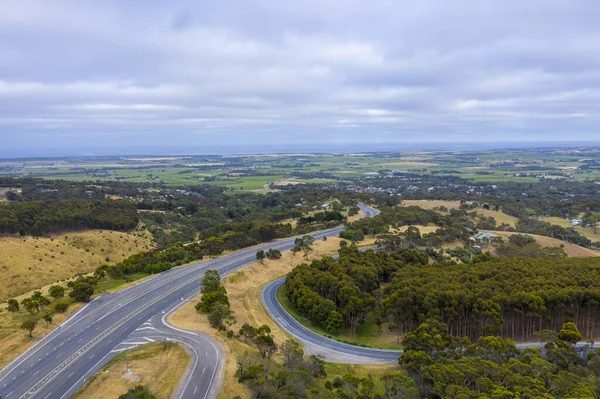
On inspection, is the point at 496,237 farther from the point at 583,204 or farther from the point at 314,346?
the point at 583,204

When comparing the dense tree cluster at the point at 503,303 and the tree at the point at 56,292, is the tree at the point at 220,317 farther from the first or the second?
the tree at the point at 56,292

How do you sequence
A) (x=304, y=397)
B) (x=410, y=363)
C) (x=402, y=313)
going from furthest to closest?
(x=402, y=313) < (x=410, y=363) < (x=304, y=397)

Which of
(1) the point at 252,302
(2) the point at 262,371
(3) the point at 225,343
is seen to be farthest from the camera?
(1) the point at 252,302

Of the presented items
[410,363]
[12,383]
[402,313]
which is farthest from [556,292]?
[12,383]

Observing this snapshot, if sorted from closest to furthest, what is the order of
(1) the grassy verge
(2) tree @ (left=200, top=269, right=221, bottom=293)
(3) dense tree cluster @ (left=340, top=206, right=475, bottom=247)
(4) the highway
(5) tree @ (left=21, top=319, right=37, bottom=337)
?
1. (5) tree @ (left=21, top=319, right=37, bottom=337)
2. (4) the highway
3. (1) the grassy verge
4. (2) tree @ (left=200, top=269, right=221, bottom=293)
5. (3) dense tree cluster @ (left=340, top=206, right=475, bottom=247)

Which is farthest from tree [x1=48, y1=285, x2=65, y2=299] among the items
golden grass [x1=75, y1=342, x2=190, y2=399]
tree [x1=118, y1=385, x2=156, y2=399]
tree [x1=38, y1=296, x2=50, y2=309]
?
tree [x1=118, y1=385, x2=156, y2=399]

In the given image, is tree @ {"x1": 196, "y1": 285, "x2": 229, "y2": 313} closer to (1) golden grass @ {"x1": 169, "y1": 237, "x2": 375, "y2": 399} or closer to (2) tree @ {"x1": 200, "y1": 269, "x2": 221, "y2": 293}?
(1) golden grass @ {"x1": 169, "y1": 237, "x2": 375, "y2": 399}

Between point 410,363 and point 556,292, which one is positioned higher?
point 556,292
